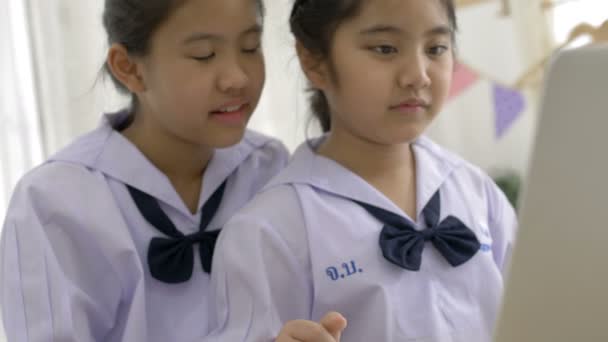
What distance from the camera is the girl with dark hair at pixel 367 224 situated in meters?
1.05

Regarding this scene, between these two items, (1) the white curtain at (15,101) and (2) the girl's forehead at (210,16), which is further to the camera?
(1) the white curtain at (15,101)

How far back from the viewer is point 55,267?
1.12 metres

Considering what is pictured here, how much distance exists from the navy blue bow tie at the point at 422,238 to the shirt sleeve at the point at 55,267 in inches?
15.3

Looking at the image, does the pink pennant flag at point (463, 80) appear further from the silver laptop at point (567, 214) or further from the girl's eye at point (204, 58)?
the silver laptop at point (567, 214)

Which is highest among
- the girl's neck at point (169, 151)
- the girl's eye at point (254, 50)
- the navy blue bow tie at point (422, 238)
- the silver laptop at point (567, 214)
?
the girl's eye at point (254, 50)

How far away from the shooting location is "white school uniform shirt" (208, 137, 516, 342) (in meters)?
1.05

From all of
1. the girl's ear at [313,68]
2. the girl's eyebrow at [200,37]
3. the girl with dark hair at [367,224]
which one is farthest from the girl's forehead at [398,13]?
the girl's eyebrow at [200,37]

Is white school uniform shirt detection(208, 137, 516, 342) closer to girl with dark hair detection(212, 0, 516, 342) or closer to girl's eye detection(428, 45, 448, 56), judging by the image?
girl with dark hair detection(212, 0, 516, 342)

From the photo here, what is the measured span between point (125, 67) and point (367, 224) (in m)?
0.46

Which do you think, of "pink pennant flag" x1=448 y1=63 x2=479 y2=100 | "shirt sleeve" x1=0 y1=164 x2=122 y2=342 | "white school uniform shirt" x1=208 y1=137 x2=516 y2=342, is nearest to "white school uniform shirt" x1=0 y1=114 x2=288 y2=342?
"shirt sleeve" x1=0 y1=164 x2=122 y2=342

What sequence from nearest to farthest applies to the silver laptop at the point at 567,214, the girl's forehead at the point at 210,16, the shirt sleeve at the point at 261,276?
the silver laptop at the point at 567,214 < the shirt sleeve at the point at 261,276 < the girl's forehead at the point at 210,16

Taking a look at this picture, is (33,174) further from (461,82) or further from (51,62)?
(461,82)

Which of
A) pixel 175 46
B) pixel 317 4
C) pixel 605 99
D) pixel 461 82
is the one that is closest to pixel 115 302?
pixel 175 46

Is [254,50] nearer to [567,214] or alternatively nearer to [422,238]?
[422,238]
